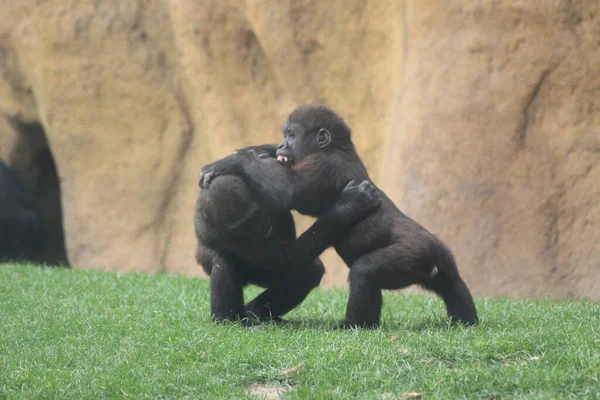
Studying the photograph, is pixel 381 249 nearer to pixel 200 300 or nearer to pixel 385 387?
pixel 385 387

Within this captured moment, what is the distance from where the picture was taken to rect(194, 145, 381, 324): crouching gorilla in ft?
18.6

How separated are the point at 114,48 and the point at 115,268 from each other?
3.26 m

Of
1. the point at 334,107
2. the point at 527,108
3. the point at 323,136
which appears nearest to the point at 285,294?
the point at 323,136

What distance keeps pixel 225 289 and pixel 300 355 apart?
1404 mm

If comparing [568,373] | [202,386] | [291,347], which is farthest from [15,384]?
[568,373]

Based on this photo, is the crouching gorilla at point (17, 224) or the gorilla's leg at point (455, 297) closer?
the gorilla's leg at point (455, 297)

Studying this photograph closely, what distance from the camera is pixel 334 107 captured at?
421 inches

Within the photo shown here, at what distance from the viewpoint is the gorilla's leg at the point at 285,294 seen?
6.29 metres

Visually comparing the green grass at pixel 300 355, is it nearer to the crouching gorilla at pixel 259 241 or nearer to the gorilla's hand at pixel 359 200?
the crouching gorilla at pixel 259 241

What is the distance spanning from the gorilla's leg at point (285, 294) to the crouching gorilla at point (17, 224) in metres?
8.01

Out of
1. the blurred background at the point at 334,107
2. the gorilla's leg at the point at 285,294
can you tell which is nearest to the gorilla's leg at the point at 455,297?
the gorilla's leg at the point at 285,294

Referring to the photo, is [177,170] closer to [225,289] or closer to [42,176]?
[42,176]

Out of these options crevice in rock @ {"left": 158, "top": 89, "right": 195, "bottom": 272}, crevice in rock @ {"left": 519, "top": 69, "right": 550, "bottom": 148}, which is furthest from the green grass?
crevice in rock @ {"left": 158, "top": 89, "right": 195, "bottom": 272}

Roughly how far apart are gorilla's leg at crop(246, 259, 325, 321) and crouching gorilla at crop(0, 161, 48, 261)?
8012 mm
